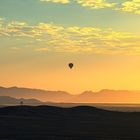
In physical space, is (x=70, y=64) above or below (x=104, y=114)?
above

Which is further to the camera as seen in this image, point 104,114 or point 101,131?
point 104,114

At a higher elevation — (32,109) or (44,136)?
(32,109)

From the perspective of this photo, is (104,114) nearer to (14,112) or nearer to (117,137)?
(14,112)

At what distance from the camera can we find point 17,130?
197 ft

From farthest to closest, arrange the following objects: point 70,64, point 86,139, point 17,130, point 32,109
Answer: point 70,64
point 32,109
point 17,130
point 86,139

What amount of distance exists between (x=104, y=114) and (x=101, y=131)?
125 ft

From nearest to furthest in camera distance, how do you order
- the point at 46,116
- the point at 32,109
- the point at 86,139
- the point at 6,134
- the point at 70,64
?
the point at 86,139, the point at 6,134, the point at 46,116, the point at 32,109, the point at 70,64

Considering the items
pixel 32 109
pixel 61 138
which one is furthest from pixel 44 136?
pixel 32 109

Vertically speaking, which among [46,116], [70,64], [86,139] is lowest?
[86,139]

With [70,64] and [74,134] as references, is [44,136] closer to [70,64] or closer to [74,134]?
[74,134]

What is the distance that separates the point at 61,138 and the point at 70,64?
5329 cm

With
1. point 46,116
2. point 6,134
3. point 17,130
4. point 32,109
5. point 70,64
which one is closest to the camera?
point 6,134

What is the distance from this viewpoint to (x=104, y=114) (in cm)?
9950

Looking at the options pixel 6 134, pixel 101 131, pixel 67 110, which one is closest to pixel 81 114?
pixel 67 110
